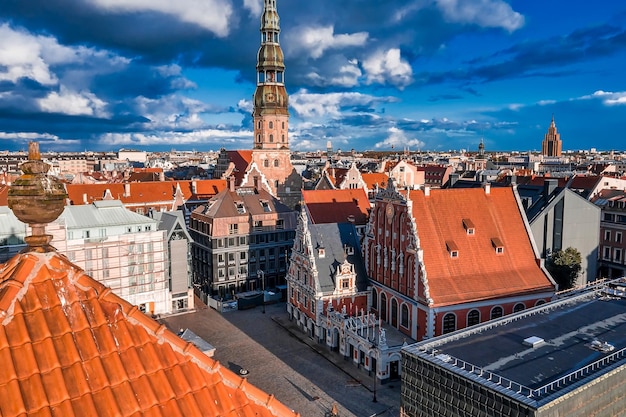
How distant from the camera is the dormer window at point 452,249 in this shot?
147ft

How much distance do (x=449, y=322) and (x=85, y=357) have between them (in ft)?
133

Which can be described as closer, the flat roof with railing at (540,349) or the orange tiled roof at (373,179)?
the flat roof with railing at (540,349)

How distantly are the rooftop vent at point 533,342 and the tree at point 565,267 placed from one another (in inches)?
1143

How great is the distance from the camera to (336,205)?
67.3 m

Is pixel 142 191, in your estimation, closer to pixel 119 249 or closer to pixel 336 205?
pixel 119 249

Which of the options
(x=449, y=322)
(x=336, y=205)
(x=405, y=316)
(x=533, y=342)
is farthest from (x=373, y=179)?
(x=533, y=342)

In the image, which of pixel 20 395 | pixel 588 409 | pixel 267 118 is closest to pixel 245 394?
pixel 20 395

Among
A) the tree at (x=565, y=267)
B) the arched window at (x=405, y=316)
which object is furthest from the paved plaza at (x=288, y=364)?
the tree at (x=565, y=267)

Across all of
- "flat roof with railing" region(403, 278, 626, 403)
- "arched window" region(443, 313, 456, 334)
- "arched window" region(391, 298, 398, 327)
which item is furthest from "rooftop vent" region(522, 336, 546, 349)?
"arched window" region(391, 298, 398, 327)

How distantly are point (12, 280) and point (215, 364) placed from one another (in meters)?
2.65

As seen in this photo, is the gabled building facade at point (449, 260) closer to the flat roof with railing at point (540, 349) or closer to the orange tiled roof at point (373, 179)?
the flat roof with railing at point (540, 349)

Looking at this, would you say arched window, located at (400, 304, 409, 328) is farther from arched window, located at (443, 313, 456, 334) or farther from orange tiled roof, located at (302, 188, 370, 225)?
orange tiled roof, located at (302, 188, 370, 225)

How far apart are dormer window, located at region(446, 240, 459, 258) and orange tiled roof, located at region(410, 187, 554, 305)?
0.09m

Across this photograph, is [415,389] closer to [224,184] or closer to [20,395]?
[20,395]
